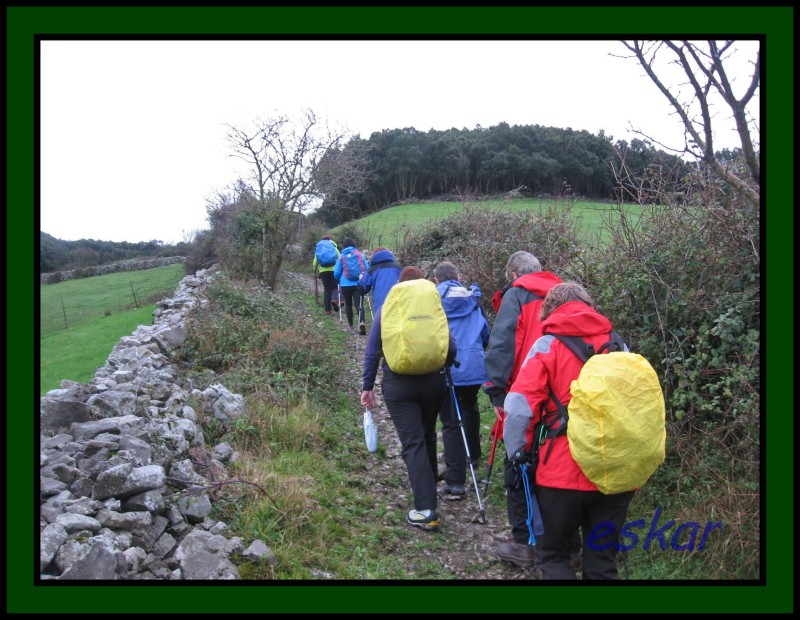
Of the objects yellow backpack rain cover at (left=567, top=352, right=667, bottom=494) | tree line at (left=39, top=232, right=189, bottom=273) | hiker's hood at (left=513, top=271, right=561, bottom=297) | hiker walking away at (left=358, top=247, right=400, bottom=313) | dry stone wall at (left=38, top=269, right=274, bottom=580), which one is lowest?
dry stone wall at (left=38, top=269, right=274, bottom=580)

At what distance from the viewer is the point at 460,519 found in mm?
5367

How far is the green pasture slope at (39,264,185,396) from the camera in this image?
1535 centimetres

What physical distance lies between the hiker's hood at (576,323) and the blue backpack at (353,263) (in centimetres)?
885

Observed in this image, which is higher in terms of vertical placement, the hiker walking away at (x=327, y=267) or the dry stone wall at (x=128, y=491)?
the hiker walking away at (x=327, y=267)

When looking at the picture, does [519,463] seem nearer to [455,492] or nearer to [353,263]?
[455,492]

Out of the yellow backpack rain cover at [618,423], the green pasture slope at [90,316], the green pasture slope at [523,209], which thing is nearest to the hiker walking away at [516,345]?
the yellow backpack rain cover at [618,423]

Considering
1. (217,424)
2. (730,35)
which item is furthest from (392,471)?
(730,35)

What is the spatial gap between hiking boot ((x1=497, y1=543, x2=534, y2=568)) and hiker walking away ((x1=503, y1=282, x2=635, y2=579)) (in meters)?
1.00

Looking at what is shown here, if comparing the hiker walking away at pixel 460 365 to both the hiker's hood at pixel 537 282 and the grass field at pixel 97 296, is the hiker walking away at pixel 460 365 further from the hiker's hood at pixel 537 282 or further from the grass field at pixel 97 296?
the grass field at pixel 97 296

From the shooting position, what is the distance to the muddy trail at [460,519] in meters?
4.55

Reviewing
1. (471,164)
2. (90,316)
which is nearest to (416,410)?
(90,316)

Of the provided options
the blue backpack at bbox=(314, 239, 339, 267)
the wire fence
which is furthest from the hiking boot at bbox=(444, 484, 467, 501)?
the wire fence

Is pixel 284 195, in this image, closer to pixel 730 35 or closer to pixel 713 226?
pixel 713 226

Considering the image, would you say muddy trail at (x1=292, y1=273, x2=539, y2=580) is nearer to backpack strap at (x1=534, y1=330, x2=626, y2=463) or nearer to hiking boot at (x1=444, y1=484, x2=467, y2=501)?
hiking boot at (x1=444, y1=484, x2=467, y2=501)
